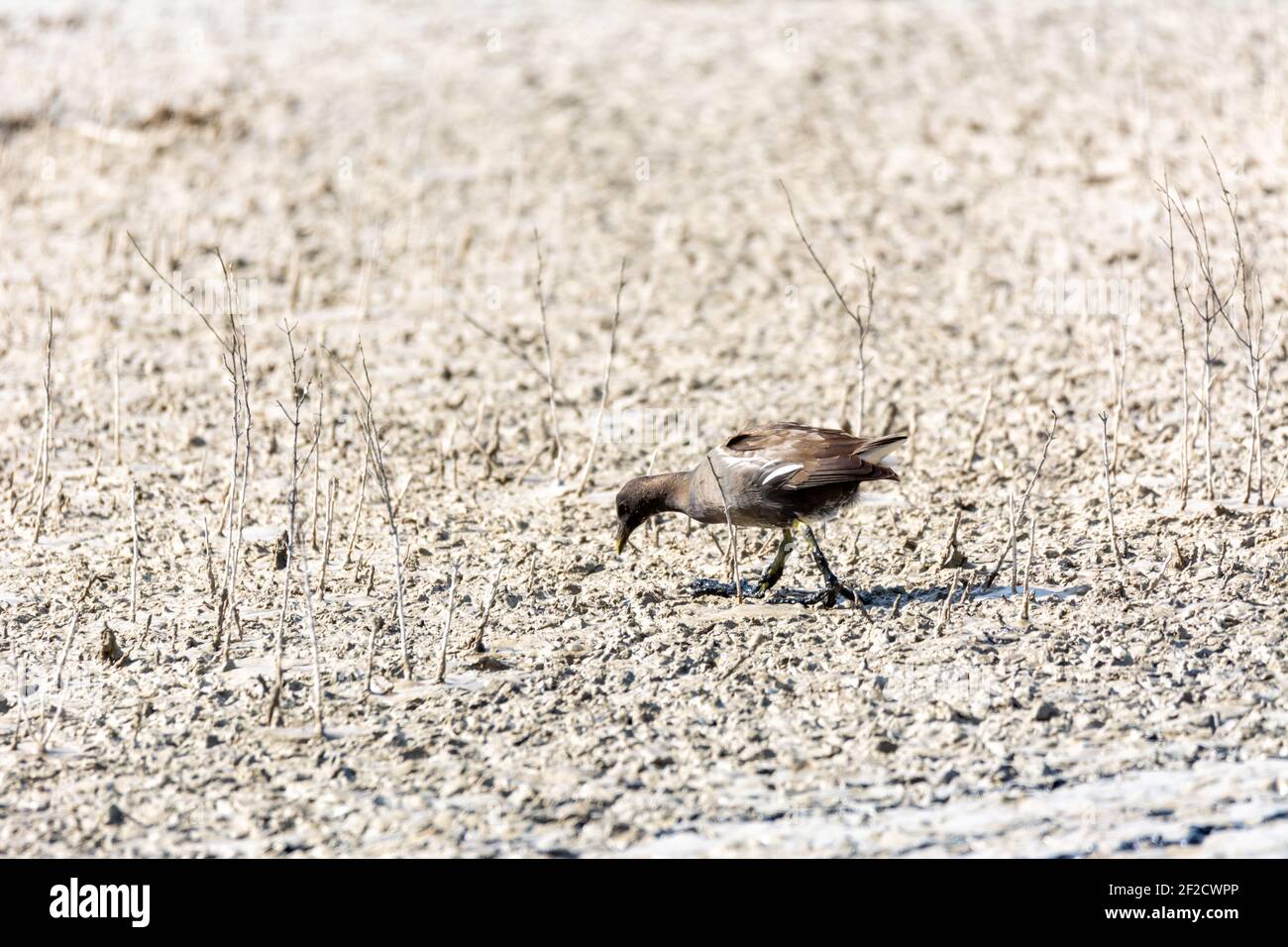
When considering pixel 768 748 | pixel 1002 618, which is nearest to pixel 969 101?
pixel 1002 618

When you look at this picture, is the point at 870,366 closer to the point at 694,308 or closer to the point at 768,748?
the point at 694,308

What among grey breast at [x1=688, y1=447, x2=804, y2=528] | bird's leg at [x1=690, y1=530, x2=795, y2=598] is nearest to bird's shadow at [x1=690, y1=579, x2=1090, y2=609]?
bird's leg at [x1=690, y1=530, x2=795, y2=598]

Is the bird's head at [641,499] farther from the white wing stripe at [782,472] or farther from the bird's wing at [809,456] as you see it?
the white wing stripe at [782,472]

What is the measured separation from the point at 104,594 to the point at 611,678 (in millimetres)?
2558

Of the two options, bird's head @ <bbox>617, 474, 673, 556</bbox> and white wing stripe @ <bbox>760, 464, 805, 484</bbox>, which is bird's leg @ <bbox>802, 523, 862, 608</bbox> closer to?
white wing stripe @ <bbox>760, 464, 805, 484</bbox>

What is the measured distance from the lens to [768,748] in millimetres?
5039

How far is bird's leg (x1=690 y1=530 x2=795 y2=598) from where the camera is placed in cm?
671

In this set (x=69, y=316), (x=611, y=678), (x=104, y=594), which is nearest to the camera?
(x=611, y=678)

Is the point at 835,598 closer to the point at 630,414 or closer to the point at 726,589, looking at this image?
the point at 726,589

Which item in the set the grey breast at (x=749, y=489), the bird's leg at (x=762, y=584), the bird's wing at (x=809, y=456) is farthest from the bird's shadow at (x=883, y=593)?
the bird's wing at (x=809, y=456)

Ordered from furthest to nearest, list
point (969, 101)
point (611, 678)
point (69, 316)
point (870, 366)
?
point (969, 101), point (69, 316), point (870, 366), point (611, 678)

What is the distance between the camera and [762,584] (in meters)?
6.74

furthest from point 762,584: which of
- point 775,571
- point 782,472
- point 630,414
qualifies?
point 630,414

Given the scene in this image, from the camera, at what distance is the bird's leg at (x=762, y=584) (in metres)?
6.71
